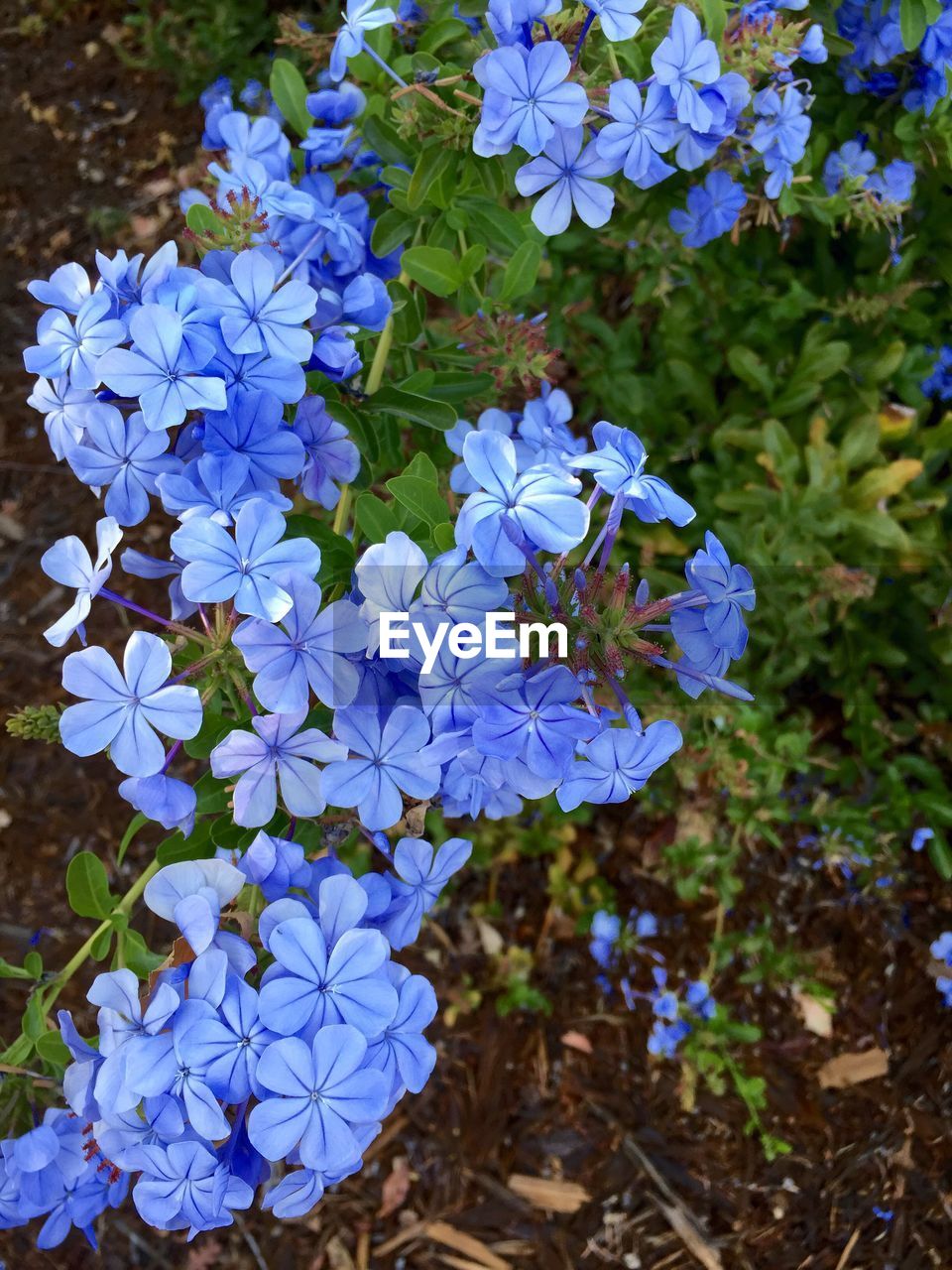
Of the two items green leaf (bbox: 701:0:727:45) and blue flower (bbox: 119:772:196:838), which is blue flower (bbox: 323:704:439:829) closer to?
blue flower (bbox: 119:772:196:838)

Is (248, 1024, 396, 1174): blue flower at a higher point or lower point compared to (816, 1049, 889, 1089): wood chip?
higher

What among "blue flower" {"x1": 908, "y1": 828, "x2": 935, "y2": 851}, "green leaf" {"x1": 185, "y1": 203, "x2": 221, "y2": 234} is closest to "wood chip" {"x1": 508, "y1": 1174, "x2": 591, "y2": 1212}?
"blue flower" {"x1": 908, "y1": 828, "x2": 935, "y2": 851}

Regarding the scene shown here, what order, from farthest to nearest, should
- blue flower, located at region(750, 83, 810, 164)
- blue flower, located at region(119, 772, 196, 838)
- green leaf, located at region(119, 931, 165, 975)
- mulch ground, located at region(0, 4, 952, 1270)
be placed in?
mulch ground, located at region(0, 4, 952, 1270) < blue flower, located at region(750, 83, 810, 164) < green leaf, located at region(119, 931, 165, 975) < blue flower, located at region(119, 772, 196, 838)

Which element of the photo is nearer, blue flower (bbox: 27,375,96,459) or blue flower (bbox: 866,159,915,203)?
blue flower (bbox: 27,375,96,459)

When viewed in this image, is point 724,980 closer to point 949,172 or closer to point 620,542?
point 620,542

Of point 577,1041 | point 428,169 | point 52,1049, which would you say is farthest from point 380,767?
point 577,1041

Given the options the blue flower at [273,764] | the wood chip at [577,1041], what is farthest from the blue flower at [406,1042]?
the wood chip at [577,1041]
